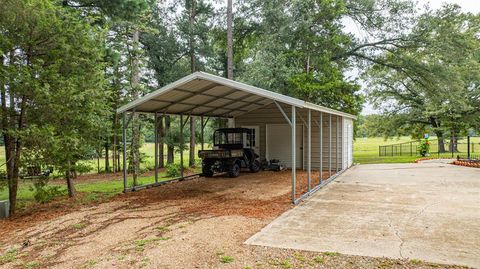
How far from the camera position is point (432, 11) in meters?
14.9

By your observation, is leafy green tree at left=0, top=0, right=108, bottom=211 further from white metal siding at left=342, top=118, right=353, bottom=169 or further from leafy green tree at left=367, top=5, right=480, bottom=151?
leafy green tree at left=367, top=5, right=480, bottom=151

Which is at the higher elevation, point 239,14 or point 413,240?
point 239,14

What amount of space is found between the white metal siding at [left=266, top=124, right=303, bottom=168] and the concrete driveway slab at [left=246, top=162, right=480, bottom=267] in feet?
17.3

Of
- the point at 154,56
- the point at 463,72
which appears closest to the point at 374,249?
the point at 154,56

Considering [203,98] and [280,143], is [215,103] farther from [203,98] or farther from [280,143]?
[280,143]

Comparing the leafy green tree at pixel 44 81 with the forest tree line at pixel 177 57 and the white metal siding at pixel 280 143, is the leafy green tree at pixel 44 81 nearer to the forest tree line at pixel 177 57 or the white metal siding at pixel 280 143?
the forest tree line at pixel 177 57

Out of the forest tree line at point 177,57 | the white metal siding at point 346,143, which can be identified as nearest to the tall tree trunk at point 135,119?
the forest tree line at point 177,57

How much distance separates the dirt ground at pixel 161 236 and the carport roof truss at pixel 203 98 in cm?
239

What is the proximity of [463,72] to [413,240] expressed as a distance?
1775 centimetres

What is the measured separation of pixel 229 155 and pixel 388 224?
6542mm

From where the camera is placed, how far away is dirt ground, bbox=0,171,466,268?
3857 mm

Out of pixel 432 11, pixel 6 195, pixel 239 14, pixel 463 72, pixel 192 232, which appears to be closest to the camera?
pixel 192 232

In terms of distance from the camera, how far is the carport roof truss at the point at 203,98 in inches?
286

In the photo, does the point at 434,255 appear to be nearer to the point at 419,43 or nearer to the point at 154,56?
the point at 419,43
